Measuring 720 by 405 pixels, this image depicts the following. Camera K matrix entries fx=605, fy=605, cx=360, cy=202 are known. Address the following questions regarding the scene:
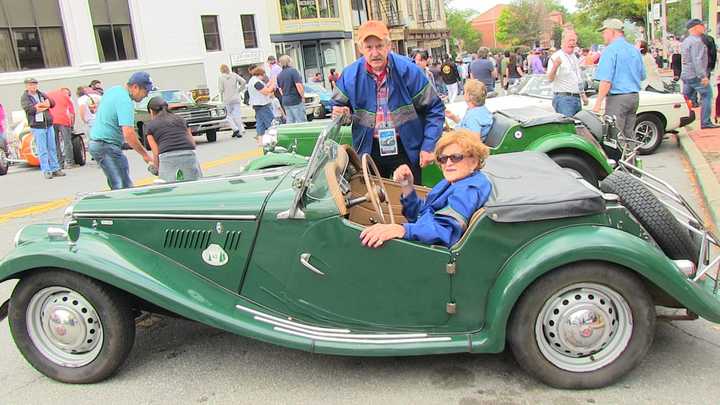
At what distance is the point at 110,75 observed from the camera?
23.4 metres

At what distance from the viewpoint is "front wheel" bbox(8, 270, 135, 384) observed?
3.37 m

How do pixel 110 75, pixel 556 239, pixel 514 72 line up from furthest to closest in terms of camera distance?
pixel 110 75 → pixel 514 72 → pixel 556 239

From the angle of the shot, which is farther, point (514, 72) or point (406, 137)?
point (514, 72)

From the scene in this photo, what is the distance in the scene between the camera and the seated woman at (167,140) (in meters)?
6.19

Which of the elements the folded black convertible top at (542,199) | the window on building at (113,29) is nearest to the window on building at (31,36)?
the window on building at (113,29)

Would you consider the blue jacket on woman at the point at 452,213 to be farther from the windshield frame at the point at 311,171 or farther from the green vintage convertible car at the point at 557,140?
the green vintage convertible car at the point at 557,140

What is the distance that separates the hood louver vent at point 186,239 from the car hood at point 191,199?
0.34 ft

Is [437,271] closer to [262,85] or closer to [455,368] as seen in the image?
[455,368]

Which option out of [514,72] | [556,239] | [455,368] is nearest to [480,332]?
[455,368]

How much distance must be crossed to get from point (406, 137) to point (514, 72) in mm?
18041

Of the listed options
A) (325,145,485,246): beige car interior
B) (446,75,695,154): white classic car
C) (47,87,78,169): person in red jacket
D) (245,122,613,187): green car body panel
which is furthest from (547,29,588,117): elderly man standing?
(47,87,78,169): person in red jacket

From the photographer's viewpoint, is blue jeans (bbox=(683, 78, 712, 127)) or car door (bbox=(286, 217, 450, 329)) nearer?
car door (bbox=(286, 217, 450, 329))

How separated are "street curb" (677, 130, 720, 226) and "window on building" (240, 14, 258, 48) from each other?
23.8 metres

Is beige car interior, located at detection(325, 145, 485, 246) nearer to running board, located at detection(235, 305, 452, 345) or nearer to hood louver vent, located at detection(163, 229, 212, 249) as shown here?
running board, located at detection(235, 305, 452, 345)
